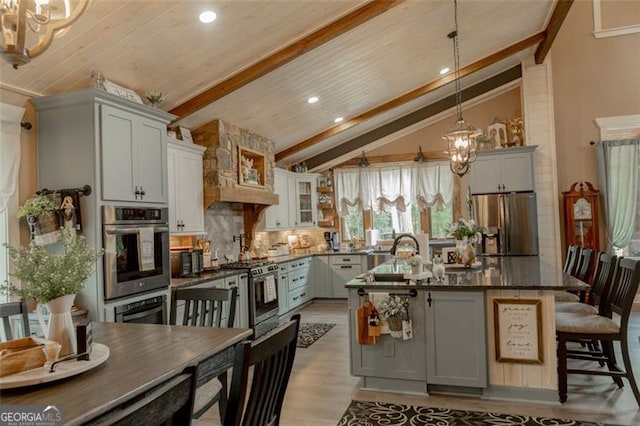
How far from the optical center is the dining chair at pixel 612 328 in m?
2.97

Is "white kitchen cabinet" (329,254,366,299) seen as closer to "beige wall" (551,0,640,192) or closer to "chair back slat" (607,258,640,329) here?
"beige wall" (551,0,640,192)

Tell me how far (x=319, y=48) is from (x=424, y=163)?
3.73 metres

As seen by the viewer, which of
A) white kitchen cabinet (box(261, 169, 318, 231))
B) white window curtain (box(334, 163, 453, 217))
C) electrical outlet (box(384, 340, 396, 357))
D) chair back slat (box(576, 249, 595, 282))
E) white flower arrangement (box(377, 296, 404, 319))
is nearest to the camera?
white flower arrangement (box(377, 296, 404, 319))

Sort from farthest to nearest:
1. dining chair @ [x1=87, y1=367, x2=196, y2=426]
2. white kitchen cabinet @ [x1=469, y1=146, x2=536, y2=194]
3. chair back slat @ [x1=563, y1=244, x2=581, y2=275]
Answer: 1. white kitchen cabinet @ [x1=469, y1=146, x2=536, y2=194]
2. chair back slat @ [x1=563, y1=244, x2=581, y2=275]
3. dining chair @ [x1=87, y1=367, x2=196, y2=426]

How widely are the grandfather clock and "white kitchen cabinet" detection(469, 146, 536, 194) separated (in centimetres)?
68

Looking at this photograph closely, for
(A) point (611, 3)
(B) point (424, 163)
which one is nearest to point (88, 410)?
(B) point (424, 163)

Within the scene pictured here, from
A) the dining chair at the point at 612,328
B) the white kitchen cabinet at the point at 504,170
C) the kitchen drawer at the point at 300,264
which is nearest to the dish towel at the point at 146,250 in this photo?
the kitchen drawer at the point at 300,264

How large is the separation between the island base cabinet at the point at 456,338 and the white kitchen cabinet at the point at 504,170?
3571mm

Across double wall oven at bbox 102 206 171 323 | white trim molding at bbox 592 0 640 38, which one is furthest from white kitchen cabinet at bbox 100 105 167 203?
white trim molding at bbox 592 0 640 38

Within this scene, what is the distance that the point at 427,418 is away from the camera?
2.91 metres

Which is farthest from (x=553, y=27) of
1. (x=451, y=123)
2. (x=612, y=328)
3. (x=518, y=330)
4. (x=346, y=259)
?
(x=346, y=259)

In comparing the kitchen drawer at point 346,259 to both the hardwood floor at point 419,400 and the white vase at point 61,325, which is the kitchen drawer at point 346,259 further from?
the white vase at point 61,325

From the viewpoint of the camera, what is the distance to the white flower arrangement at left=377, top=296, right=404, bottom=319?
324cm

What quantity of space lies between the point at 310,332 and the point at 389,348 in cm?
216
